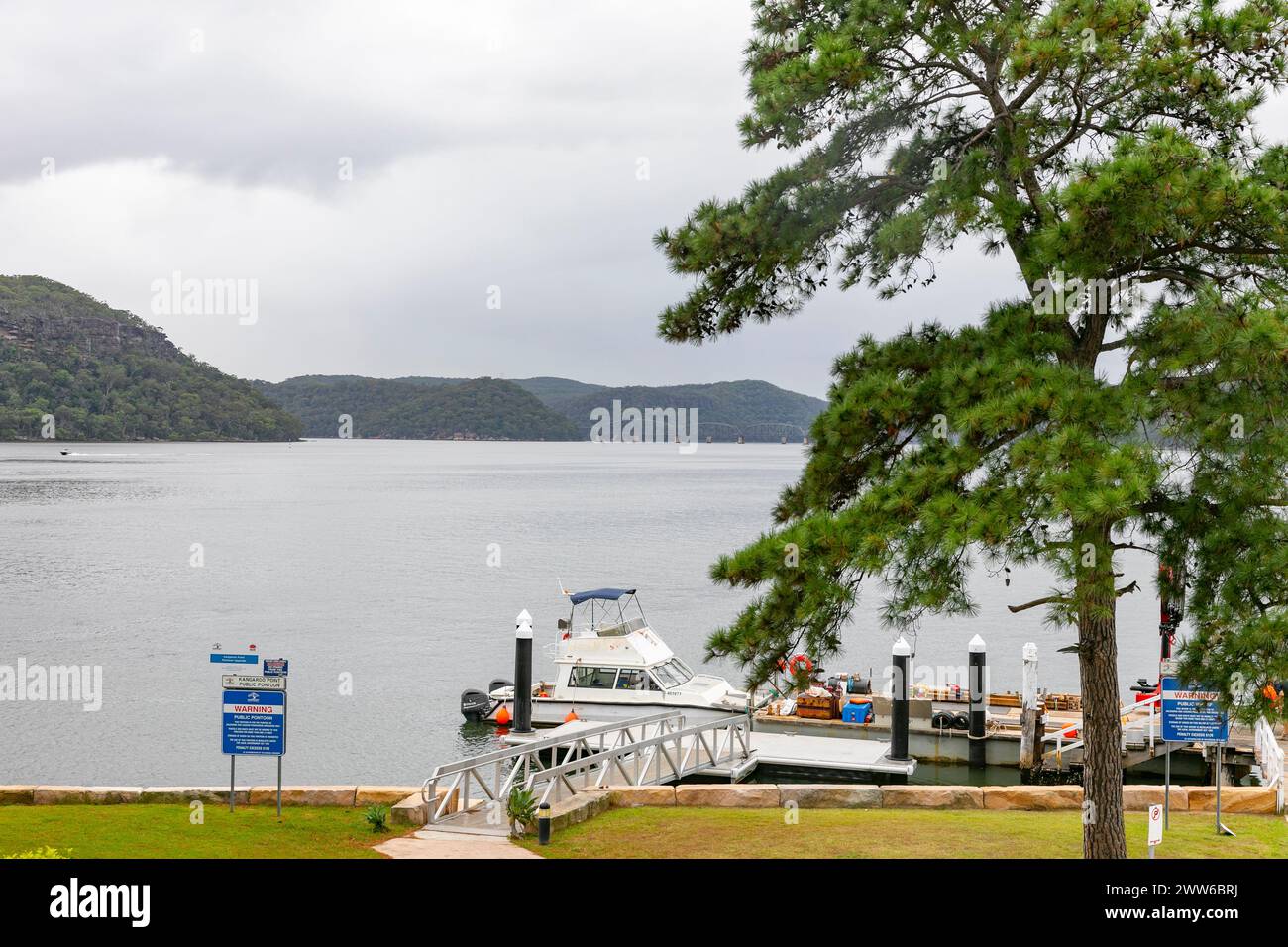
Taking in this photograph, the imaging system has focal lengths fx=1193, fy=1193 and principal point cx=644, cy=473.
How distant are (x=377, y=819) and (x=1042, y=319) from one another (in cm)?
999

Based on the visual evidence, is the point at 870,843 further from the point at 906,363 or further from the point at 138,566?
the point at 138,566

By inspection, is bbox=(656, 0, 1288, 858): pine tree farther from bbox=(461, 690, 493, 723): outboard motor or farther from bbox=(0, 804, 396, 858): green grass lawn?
bbox=(461, 690, 493, 723): outboard motor

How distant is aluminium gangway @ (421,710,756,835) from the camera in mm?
16422

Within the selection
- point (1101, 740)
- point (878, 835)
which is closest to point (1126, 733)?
point (878, 835)

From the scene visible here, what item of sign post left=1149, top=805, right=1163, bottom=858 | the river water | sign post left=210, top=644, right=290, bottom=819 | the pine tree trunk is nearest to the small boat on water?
the river water

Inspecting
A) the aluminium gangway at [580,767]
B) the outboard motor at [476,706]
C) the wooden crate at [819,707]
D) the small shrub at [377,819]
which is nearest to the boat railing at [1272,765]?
the aluminium gangway at [580,767]

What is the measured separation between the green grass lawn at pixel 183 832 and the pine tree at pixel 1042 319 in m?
6.14

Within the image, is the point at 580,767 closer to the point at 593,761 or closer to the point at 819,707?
the point at 593,761

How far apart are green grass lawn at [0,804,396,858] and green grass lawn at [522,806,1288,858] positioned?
2.61 meters

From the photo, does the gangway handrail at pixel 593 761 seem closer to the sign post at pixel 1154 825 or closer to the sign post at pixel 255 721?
the sign post at pixel 255 721
